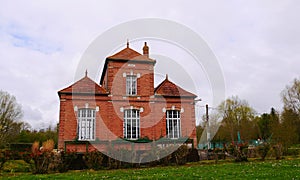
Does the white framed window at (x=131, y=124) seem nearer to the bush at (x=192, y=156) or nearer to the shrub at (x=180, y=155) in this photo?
the bush at (x=192, y=156)

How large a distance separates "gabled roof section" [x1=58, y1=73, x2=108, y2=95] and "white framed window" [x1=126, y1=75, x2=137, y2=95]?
170cm

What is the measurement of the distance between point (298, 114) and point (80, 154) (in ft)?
92.0

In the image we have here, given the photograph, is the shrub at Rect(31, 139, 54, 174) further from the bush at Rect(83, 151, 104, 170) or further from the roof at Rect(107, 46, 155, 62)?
the roof at Rect(107, 46, 155, 62)

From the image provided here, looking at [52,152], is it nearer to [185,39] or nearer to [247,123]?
[185,39]

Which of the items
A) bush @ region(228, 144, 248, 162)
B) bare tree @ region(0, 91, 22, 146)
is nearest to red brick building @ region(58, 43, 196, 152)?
bush @ region(228, 144, 248, 162)

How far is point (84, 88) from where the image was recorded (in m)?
18.5

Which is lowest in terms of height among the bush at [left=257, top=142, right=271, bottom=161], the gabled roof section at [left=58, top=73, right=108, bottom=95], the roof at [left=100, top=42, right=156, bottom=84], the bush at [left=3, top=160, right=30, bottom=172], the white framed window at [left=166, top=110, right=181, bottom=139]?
the bush at [left=3, top=160, right=30, bottom=172]

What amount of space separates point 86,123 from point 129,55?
5742 mm

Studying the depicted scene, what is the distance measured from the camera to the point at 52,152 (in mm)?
12461

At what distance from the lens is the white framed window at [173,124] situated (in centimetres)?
1919

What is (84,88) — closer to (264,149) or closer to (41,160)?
(41,160)

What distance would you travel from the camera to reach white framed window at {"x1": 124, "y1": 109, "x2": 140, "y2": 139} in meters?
18.5

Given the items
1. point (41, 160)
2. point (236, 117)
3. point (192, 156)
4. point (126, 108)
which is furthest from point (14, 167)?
point (236, 117)

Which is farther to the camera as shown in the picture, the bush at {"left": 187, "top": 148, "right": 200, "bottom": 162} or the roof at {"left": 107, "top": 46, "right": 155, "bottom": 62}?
the roof at {"left": 107, "top": 46, "right": 155, "bottom": 62}
